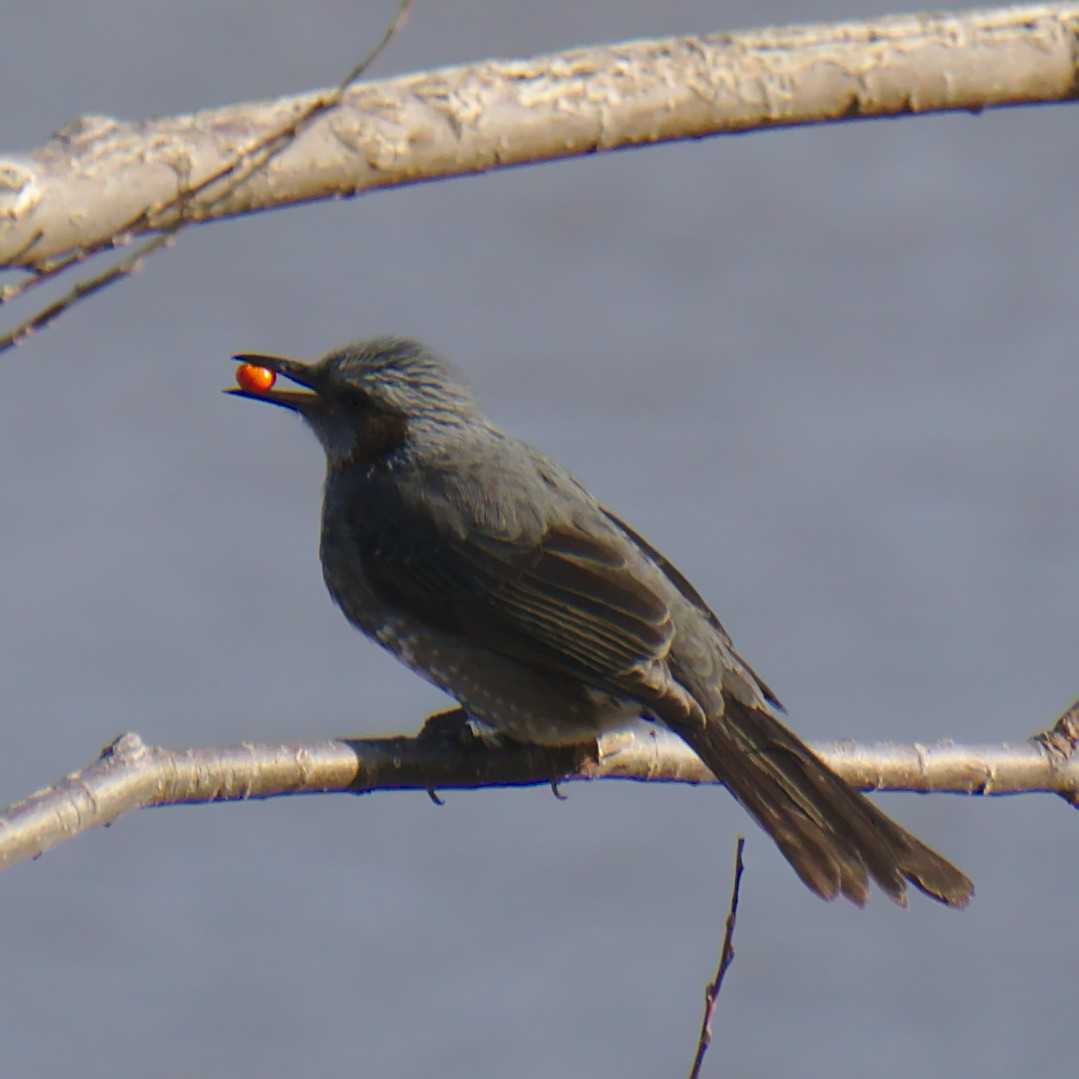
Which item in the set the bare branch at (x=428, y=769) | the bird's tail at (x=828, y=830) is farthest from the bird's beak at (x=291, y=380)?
the bird's tail at (x=828, y=830)

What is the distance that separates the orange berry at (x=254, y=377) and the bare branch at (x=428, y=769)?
124cm

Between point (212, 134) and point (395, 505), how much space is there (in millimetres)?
2188

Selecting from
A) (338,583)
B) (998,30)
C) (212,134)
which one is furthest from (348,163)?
(338,583)

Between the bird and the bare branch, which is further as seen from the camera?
the bird

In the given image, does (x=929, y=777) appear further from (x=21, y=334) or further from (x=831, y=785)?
(x=21, y=334)

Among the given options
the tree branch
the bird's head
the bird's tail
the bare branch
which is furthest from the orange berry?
the tree branch

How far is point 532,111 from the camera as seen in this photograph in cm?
281

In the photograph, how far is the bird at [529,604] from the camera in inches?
164

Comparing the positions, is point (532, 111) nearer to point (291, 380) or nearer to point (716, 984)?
point (716, 984)

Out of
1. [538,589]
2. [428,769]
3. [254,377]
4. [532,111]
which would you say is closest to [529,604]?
[538,589]

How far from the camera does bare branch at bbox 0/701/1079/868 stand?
321 centimetres

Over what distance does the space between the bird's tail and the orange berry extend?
1646 millimetres

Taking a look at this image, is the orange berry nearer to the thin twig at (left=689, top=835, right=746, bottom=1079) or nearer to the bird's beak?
the bird's beak

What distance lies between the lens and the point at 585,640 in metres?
4.38
